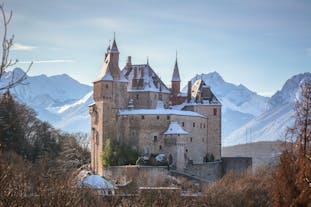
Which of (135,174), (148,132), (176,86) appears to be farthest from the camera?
(176,86)

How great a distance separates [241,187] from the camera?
6856 cm

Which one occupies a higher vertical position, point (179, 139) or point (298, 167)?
point (179, 139)

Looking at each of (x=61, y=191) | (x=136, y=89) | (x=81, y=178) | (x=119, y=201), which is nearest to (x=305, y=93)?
→ (x=61, y=191)

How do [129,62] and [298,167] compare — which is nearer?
[298,167]

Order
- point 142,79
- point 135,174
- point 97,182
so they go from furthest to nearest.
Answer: point 142,79 < point 135,174 < point 97,182

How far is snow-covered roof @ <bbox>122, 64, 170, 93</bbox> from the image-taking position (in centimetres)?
8925

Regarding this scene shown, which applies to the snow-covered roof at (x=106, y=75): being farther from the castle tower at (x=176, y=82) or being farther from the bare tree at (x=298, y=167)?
the bare tree at (x=298, y=167)

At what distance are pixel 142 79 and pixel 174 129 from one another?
29.5 feet

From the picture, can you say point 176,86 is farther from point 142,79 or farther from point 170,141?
point 170,141

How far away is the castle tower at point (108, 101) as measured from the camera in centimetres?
8475

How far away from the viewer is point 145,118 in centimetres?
8456

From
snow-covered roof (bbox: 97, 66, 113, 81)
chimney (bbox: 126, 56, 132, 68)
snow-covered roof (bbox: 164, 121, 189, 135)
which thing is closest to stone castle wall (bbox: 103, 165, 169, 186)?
snow-covered roof (bbox: 164, 121, 189, 135)

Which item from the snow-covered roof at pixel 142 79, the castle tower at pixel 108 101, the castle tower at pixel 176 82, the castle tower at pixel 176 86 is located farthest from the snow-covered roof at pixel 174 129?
the castle tower at pixel 176 82

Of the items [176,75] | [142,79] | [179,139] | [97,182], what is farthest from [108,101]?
[97,182]
